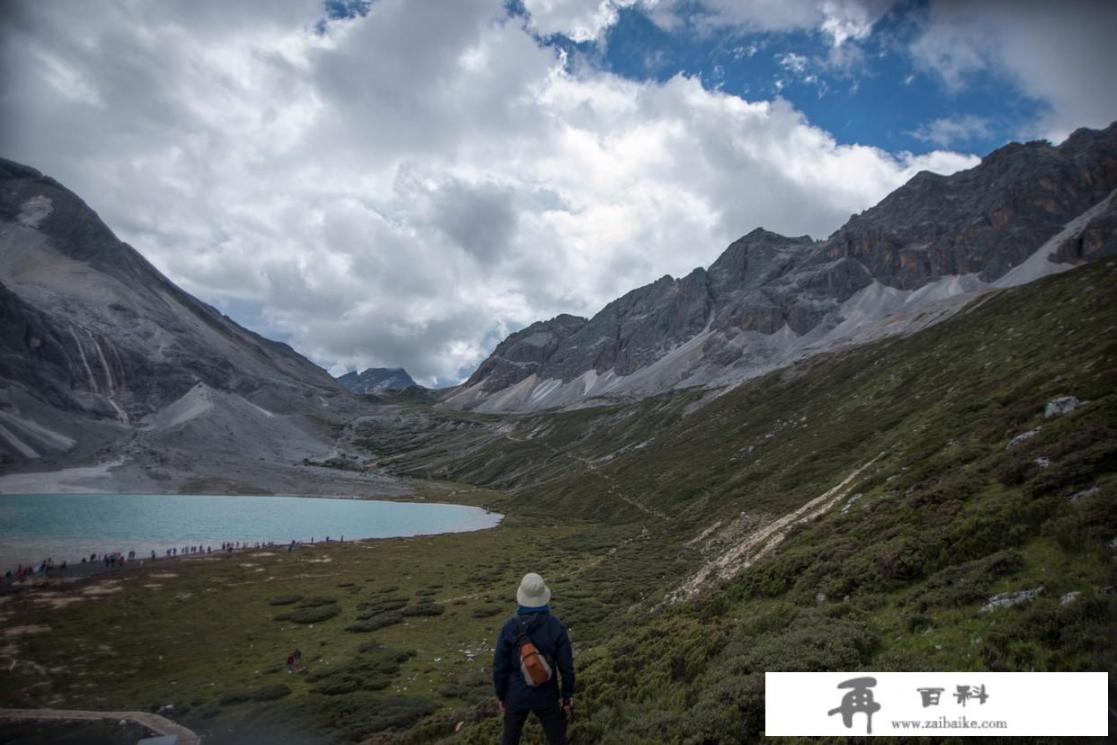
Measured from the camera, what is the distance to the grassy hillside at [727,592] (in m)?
13.2

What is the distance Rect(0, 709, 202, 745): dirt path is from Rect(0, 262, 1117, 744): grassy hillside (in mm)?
1049

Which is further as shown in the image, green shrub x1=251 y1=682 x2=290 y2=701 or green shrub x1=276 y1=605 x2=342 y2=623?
green shrub x1=276 y1=605 x2=342 y2=623

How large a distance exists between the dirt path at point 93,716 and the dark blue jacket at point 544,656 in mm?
25902

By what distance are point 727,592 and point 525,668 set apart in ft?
54.7

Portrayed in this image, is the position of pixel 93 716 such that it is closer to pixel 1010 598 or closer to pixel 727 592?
pixel 727 592

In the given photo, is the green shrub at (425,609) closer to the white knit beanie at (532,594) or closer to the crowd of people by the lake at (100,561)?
the white knit beanie at (532,594)

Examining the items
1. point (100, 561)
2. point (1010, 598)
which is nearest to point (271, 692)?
point (1010, 598)

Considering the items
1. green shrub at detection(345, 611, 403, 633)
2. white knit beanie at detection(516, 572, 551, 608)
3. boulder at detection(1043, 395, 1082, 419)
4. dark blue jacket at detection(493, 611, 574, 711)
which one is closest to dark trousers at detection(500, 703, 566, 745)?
dark blue jacket at detection(493, 611, 574, 711)

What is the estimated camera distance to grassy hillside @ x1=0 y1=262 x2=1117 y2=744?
13.2 meters

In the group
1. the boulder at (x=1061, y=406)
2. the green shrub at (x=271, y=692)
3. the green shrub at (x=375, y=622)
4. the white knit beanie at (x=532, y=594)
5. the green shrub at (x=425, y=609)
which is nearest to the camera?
the white knit beanie at (x=532, y=594)

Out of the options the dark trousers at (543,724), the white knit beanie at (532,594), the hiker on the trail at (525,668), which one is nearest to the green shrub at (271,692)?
the dark trousers at (543,724)

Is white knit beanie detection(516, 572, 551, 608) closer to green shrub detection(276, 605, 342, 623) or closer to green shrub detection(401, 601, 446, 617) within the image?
green shrub detection(401, 601, 446, 617)

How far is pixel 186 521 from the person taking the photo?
117 metres

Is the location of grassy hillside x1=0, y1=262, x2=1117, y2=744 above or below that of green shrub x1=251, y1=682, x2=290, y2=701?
above
